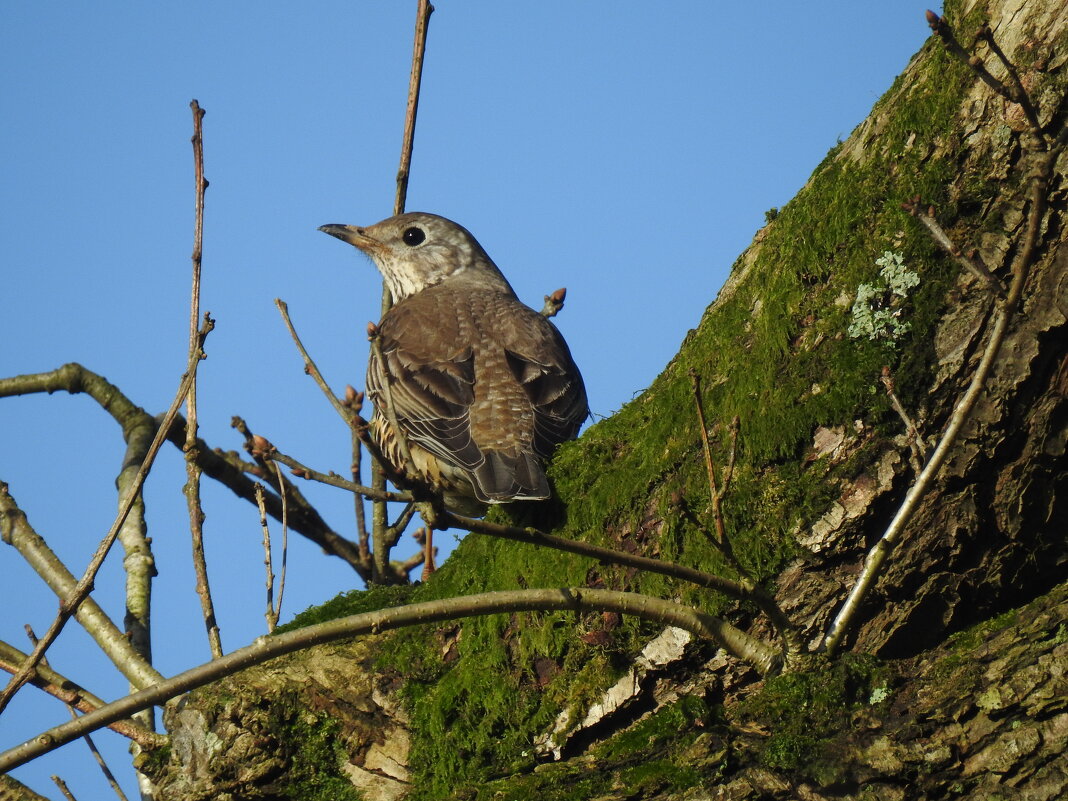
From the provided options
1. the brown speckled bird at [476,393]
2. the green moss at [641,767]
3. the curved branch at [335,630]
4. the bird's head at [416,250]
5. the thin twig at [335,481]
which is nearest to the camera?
the thin twig at [335,481]

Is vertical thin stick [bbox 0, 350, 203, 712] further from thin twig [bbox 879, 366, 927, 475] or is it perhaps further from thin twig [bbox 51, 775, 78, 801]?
thin twig [bbox 879, 366, 927, 475]

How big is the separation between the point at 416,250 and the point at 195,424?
514 centimetres

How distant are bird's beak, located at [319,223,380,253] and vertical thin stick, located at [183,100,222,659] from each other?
4451 mm

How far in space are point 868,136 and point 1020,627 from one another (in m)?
2.03

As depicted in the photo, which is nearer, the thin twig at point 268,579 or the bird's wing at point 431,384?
the thin twig at point 268,579

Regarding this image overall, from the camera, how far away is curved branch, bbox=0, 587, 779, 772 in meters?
2.42

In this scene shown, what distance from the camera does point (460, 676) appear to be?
385cm

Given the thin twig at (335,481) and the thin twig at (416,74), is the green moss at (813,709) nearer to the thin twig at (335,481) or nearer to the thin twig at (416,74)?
the thin twig at (335,481)

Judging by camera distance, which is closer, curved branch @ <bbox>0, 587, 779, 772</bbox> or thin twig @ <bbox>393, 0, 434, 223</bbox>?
curved branch @ <bbox>0, 587, 779, 772</bbox>

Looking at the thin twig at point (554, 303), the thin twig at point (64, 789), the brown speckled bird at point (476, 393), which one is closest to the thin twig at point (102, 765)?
the thin twig at point (64, 789)

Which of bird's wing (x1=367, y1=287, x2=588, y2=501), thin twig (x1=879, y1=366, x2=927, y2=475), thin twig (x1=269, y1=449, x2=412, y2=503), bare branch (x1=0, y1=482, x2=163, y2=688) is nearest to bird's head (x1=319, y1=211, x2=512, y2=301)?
bird's wing (x1=367, y1=287, x2=588, y2=501)

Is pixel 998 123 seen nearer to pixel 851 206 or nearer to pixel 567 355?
pixel 851 206

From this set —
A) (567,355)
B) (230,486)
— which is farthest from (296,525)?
(567,355)

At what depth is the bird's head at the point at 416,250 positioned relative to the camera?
30.1ft
